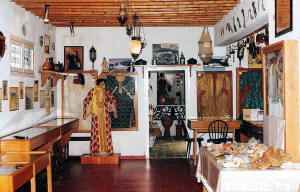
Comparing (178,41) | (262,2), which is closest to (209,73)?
(178,41)

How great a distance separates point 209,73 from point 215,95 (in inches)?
22.6

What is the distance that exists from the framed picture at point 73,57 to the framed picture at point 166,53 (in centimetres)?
185

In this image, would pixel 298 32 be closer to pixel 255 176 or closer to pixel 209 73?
pixel 255 176

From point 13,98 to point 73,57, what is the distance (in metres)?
3.05

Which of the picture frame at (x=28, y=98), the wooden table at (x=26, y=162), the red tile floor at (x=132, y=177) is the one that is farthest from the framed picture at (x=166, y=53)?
the wooden table at (x=26, y=162)

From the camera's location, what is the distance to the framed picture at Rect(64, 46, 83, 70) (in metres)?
8.84

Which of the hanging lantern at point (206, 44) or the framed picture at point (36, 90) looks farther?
the framed picture at point (36, 90)

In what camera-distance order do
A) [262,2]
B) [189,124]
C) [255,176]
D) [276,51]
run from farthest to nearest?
[189,124]
[262,2]
[276,51]
[255,176]

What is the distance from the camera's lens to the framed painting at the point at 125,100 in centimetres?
889

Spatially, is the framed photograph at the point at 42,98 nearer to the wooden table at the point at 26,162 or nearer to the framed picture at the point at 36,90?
the framed picture at the point at 36,90

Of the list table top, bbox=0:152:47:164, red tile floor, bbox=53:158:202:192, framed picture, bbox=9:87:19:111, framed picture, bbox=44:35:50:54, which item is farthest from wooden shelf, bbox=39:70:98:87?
table top, bbox=0:152:47:164

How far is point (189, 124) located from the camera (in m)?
8.25

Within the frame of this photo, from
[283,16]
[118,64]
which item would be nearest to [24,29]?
[118,64]

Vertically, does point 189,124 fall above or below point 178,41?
below
